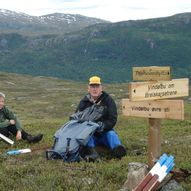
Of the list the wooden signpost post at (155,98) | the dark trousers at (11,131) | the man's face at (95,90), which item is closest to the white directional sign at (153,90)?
the wooden signpost post at (155,98)

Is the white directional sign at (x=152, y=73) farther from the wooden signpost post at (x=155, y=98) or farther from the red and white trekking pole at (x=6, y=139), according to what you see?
the red and white trekking pole at (x=6, y=139)

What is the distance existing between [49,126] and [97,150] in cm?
1066

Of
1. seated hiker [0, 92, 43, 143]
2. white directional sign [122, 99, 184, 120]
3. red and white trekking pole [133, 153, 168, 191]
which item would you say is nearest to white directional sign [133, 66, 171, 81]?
white directional sign [122, 99, 184, 120]

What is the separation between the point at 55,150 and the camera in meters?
13.1

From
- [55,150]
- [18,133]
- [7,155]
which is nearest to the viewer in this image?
[55,150]

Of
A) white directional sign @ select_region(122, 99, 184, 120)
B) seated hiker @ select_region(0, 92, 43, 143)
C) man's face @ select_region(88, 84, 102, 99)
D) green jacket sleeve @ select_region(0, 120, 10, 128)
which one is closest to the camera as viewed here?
white directional sign @ select_region(122, 99, 184, 120)

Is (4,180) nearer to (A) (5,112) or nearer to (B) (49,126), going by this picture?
(A) (5,112)

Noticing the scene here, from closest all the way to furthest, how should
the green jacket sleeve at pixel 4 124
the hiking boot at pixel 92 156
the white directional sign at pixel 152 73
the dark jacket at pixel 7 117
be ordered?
the white directional sign at pixel 152 73 < the hiking boot at pixel 92 156 < the green jacket sleeve at pixel 4 124 < the dark jacket at pixel 7 117

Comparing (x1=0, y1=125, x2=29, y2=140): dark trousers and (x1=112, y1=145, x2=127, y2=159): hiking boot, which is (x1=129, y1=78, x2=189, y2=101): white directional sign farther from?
(x1=0, y1=125, x2=29, y2=140): dark trousers

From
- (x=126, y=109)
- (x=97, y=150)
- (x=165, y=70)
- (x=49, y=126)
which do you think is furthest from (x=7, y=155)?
(x=49, y=126)

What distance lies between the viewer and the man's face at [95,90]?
14.0 metres

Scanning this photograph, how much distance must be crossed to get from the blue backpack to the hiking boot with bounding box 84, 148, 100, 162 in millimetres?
253

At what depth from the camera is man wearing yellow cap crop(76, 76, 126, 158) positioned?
13387 mm

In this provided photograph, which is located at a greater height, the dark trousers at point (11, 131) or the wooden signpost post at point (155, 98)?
the wooden signpost post at point (155, 98)
